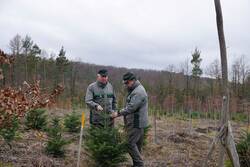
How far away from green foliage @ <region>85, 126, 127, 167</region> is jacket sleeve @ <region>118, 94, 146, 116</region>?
353mm

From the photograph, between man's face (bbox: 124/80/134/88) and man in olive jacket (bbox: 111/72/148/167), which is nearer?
man in olive jacket (bbox: 111/72/148/167)

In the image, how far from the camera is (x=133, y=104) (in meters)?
6.13

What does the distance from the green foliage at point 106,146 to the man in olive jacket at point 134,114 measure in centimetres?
16

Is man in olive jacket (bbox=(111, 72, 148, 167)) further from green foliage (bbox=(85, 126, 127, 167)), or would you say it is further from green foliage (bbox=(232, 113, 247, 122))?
green foliage (bbox=(232, 113, 247, 122))

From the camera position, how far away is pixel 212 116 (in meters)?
26.9

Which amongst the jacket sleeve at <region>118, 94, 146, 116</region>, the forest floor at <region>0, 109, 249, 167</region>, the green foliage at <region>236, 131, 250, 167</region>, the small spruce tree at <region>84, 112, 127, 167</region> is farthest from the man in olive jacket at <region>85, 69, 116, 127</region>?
the green foliage at <region>236, 131, 250, 167</region>

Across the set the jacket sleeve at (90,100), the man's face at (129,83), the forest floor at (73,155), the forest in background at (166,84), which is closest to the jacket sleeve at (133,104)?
the man's face at (129,83)

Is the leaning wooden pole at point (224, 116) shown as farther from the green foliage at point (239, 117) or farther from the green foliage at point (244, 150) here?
the green foliage at point (239, 117)

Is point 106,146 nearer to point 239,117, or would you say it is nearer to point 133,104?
point 133,104

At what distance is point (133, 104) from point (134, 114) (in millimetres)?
234

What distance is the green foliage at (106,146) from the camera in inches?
240

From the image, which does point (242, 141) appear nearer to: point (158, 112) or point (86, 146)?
point (86, 146)

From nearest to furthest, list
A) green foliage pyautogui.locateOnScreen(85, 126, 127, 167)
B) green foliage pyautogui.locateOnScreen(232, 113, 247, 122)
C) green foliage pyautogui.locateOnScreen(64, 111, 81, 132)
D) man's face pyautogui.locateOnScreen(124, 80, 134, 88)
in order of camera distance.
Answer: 1. green foliage pyautogui.locateOnScreen(85, 126, 127, 167)
2. man's face pyautogui.locateOnScreen(124, 80, 134, 88)
3. green foliage pyautogui.locateOnScreen(64, 111, 81, 132)
4. green foliage pyautogui.locateOnScreen(232, 113, 247, 122)

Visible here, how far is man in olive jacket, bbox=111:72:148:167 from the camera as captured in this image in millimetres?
6164
